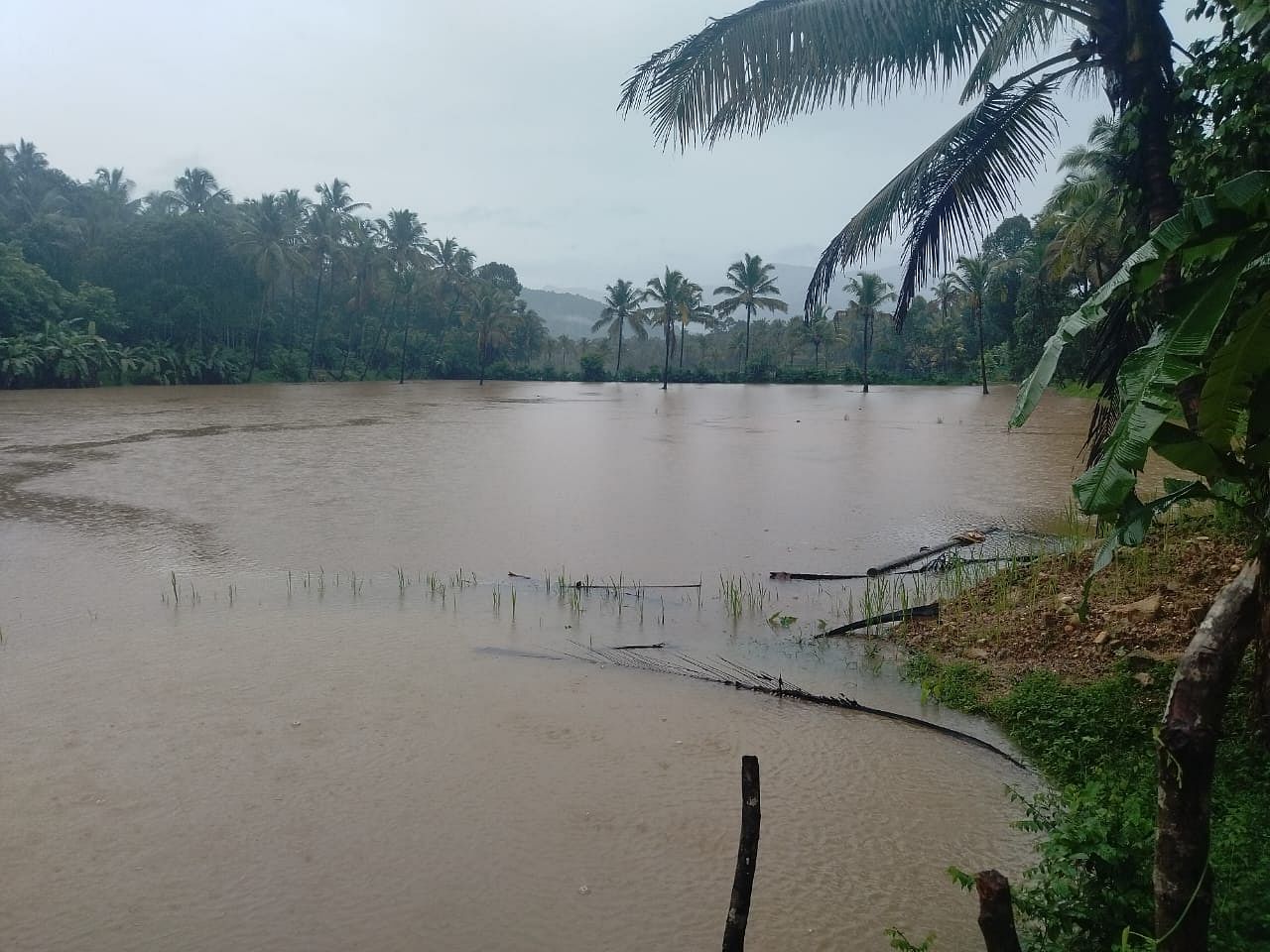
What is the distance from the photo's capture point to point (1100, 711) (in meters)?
4.14

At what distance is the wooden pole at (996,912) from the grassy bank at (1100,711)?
0.46 m

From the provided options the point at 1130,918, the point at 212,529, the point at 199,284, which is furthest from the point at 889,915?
the point at 199,284

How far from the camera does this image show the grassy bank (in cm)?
238

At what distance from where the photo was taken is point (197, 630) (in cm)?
606

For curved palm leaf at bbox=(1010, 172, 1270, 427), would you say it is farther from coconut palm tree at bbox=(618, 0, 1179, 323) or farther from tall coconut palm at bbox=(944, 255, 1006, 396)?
tall coconut palm at bbox=(944, 255, 1006, 396)

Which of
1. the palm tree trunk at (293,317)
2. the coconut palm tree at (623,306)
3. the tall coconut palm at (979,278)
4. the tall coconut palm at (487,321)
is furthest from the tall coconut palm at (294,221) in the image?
the tall coconut palm at (979,278)

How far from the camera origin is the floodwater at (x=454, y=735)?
10.3 ft

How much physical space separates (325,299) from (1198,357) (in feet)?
178

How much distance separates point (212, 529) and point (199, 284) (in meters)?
35.9

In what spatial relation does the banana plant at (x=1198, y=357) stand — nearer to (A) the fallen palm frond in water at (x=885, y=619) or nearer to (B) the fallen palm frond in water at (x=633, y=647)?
(A) the fallen palm frond in water at (x=885, y=619)

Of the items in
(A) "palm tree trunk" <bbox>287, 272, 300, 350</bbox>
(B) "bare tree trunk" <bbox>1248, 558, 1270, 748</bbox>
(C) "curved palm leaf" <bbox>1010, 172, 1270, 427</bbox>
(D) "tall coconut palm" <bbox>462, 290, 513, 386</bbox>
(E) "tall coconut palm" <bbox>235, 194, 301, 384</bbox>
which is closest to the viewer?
(C) "curved palm leaf" <bbox>1010, 172, 1270, 427</bbox>

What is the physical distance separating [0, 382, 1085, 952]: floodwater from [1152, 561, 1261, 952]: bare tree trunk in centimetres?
103

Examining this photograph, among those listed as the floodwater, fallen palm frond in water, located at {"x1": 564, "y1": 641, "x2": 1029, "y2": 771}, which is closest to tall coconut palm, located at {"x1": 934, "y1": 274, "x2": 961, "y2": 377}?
the floodwater

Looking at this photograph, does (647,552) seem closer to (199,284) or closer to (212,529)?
(212,529)
